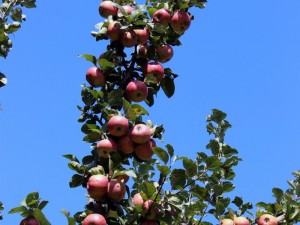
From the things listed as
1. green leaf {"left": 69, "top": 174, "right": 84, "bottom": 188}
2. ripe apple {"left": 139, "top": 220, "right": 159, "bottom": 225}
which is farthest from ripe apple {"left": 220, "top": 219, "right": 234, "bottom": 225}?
green leaf {"left": 69, "top": 174, "right": 84, "bottom": 188}

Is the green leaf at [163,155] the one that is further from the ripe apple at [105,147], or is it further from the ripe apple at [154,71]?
the ripe apple at [154,71]

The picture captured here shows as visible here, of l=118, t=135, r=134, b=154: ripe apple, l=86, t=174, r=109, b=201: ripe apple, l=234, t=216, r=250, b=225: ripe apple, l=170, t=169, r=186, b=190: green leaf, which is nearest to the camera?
l=86, t=174, r=109, b=201: ripe apple

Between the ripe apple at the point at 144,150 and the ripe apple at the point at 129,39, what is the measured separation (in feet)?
2.20

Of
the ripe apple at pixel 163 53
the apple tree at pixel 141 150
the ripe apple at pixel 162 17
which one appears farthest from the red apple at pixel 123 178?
the ripe apple at pixel 162 17

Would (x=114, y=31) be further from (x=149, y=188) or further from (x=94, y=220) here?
(x=94, y=220)

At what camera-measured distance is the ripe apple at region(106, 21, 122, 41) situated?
150 inches

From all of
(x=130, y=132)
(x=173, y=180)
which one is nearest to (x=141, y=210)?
(x=173, y=180)

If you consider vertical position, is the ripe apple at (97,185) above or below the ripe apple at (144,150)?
below

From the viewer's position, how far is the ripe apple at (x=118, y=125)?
11.1 feet

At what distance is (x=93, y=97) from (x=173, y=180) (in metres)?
0.81

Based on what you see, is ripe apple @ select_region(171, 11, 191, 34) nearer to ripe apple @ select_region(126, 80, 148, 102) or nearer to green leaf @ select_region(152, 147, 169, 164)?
ripe apple @ select_region(126, 80, 148, 102)

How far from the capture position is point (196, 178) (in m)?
3.44

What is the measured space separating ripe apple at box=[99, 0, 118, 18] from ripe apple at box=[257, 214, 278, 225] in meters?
1.73

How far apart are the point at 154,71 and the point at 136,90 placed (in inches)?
10.4
